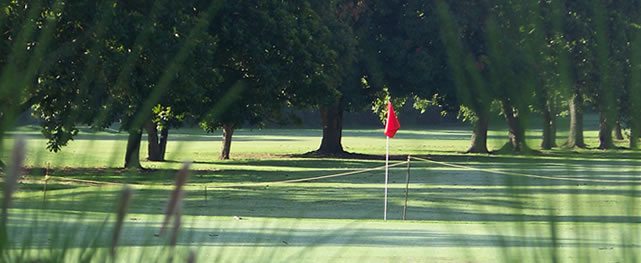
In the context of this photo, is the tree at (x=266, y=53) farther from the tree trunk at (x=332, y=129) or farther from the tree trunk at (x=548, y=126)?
the tree trunk at (x=548, y=126)

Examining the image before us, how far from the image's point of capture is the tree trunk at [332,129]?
161 ft

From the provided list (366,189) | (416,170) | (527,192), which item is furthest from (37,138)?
(416,170)

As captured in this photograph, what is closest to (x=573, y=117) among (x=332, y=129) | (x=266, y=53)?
(x=266, y=53)

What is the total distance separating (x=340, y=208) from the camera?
868 inches

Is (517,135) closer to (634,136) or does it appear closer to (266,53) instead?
(634,136)

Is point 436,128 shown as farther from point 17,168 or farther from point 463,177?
point 17,168

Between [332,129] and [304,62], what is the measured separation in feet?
48.2

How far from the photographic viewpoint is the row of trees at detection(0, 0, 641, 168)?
2.04 m

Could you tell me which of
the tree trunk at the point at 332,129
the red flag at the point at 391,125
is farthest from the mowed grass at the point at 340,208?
the tree trunk at the point at 332,129

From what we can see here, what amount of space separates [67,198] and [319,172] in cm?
3300

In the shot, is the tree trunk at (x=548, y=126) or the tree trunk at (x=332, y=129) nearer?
the tree trunk at (x=548, y=126)

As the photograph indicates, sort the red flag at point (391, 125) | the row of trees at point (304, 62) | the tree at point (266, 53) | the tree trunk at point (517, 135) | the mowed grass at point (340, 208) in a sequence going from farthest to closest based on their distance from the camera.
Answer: the tree at point (266, 53) → the red flag at point (391, 125) → the mowed grass at point (340, 208) → the row of trees at point (304, 62) → the tree trunk at point (517, 135)

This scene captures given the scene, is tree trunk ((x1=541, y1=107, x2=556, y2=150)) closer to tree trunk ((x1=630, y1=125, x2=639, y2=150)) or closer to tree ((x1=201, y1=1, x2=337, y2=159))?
tree trunk ((x1=630, y1=125, x2=639, y2=150))

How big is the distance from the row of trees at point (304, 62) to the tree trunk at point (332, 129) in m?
0.07
